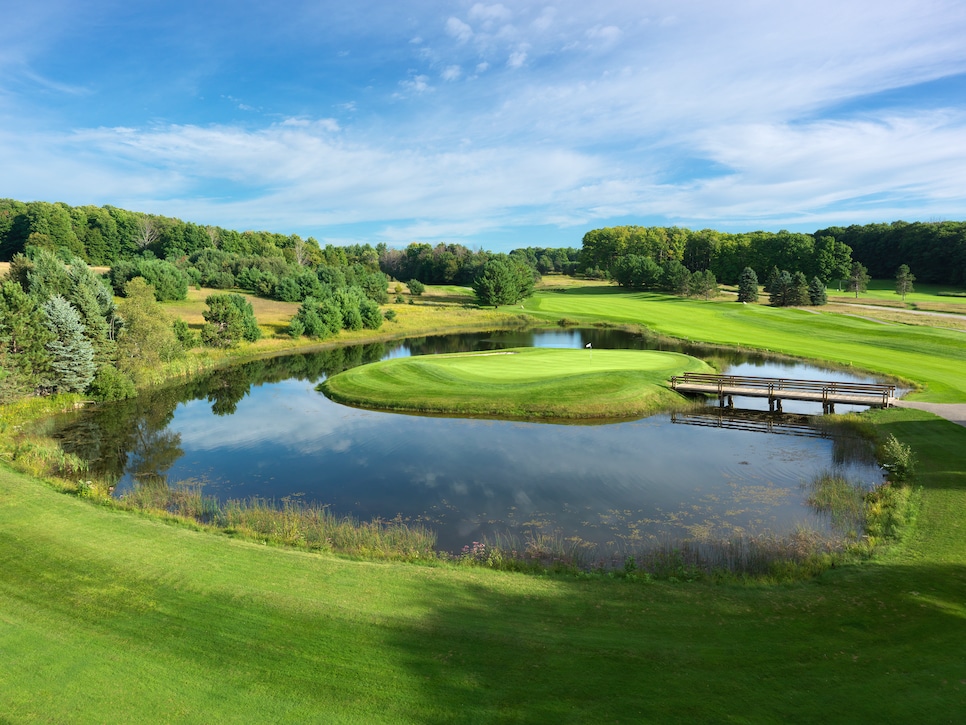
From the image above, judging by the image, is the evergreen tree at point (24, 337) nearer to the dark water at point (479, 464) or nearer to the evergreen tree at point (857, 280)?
the dark water at point (479, 464)

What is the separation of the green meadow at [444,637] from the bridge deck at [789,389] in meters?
18.2

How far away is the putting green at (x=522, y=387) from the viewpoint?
36375 mm

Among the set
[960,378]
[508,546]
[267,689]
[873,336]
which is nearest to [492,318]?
[873,336]

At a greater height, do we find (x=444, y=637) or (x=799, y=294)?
(x=799, y=294)

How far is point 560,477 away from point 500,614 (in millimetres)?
12297

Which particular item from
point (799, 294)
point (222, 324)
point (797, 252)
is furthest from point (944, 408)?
point (797, 252)

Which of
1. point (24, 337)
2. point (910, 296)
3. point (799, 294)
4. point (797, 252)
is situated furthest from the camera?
point (797, 252)

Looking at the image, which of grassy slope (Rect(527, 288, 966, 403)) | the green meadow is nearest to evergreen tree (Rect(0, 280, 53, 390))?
the green meadow

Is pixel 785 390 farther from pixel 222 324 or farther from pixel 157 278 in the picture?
pixel 157 278

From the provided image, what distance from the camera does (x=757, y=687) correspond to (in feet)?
33.2

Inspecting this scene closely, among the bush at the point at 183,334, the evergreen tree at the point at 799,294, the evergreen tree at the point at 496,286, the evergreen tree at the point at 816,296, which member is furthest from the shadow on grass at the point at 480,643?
the evergreen tree at the point at 496,286

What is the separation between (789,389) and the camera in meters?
37.6

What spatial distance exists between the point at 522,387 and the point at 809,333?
153 ft

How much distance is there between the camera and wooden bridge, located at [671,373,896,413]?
113ft
